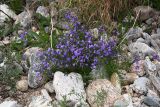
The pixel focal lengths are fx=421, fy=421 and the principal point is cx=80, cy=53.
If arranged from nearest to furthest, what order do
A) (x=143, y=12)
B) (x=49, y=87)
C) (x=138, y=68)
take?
(x=49, y=87), (x=138, y=68), (x=143, y=12)

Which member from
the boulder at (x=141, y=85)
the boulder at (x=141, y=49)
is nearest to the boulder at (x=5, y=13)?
the boulder at (x=141, y=49)

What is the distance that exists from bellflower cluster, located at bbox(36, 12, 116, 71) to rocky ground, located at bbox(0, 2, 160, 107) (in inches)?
4.1

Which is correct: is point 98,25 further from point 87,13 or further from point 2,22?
point 2,22

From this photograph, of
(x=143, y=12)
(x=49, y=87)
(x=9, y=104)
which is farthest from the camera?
(x=143, y=12)

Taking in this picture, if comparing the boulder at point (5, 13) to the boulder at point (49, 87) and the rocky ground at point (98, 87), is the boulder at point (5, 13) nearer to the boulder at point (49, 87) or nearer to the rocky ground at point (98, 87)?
the rocky ground at point (98, 87)

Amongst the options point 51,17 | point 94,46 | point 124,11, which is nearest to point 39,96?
point 94,46

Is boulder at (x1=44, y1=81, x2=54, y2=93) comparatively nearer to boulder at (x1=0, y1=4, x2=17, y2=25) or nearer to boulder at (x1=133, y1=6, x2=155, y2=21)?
boulder at (x1=0, y1=4, x2=17, y2=25)

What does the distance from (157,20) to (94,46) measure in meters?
1.35

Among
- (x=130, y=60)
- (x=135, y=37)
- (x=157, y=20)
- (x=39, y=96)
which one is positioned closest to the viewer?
(x=39, y=96)

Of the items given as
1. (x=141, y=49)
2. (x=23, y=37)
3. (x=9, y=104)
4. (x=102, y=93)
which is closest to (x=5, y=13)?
(x=23, y=37)

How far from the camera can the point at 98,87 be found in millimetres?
3945

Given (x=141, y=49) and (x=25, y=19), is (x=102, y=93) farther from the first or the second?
(x=25, y=19)

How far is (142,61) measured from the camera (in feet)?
14.1

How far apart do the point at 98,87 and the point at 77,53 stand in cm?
38
